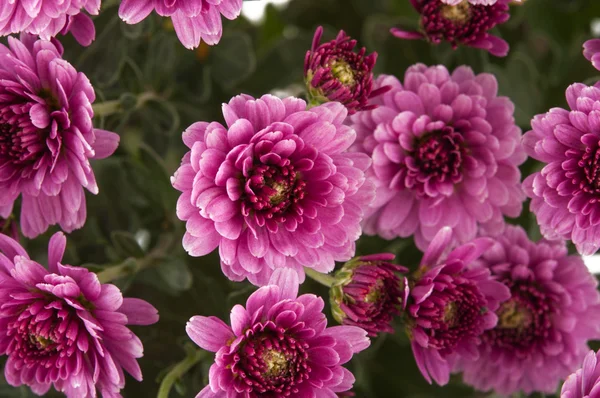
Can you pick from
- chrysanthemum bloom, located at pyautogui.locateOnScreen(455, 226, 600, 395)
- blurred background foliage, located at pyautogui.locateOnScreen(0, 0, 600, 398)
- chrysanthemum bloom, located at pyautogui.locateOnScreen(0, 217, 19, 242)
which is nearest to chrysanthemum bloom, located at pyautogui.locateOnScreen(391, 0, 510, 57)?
blurred background foliage, located at pyautogui.locateOnScreen(0, 0, 600, 398)

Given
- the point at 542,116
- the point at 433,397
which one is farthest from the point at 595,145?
the point at 433,397

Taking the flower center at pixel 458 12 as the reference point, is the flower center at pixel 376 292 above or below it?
below

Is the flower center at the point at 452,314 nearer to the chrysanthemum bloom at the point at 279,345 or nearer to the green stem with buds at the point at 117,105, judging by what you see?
the chrysanthemum bloom at the point at 279,345

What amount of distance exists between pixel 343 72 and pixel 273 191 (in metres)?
0.13

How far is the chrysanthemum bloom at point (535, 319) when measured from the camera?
751 mm

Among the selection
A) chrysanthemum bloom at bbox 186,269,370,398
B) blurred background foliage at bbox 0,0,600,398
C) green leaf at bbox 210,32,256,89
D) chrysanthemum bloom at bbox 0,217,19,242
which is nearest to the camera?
chrysanthemum bloom at bbox 186,269,370,398

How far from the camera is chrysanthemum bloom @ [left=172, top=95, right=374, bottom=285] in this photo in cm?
59

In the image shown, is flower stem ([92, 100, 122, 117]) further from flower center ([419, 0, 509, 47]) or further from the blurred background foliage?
flower center ([419, 0, 509, 47])

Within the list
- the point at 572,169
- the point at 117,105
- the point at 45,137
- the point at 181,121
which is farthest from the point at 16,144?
the point at 572,169

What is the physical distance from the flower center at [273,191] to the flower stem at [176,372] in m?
0.19

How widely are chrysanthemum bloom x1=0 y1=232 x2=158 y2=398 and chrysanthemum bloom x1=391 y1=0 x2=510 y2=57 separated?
0.38 m

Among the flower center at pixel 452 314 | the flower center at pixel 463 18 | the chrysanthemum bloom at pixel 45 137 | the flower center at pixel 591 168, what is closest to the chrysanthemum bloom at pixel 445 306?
the flower center at pixel 452 314

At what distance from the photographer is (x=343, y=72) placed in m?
0.65

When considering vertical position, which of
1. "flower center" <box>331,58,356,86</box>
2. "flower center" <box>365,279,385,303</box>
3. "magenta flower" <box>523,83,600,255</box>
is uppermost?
"flower center" <box>331,58,356,86</box>
